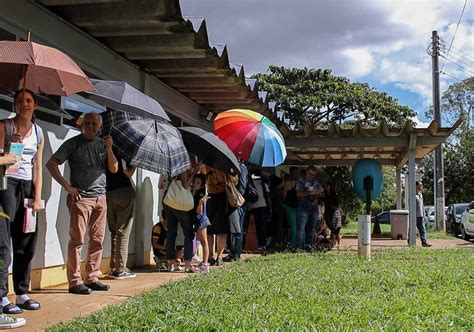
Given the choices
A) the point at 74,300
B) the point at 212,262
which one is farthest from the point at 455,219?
the point at 74,300

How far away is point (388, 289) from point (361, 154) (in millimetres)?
10982

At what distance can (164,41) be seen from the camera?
6.98 metres

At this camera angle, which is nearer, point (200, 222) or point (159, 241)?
point (200, 222)

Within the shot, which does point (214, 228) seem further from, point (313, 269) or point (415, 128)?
point (415, 128)

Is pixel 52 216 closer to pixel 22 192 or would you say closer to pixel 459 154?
pixel 22 192

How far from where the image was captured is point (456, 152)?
137ft

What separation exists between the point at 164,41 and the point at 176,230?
2591 mm

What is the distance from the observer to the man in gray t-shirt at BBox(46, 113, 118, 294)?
548 cm

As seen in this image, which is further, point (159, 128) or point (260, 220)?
point (260, 220)

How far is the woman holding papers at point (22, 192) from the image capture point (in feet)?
14.4

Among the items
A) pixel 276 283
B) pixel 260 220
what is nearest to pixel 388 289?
pixel 276 283

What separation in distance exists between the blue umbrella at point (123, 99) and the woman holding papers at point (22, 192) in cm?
97

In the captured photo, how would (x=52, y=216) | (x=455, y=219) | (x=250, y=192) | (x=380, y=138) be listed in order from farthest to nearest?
(x=455, y=219) → (x=380, y=138) → (x=250, y=192) → (x=52, y=216)

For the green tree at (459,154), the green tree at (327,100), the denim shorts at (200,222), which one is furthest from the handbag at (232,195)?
the green tree at (459,154)
